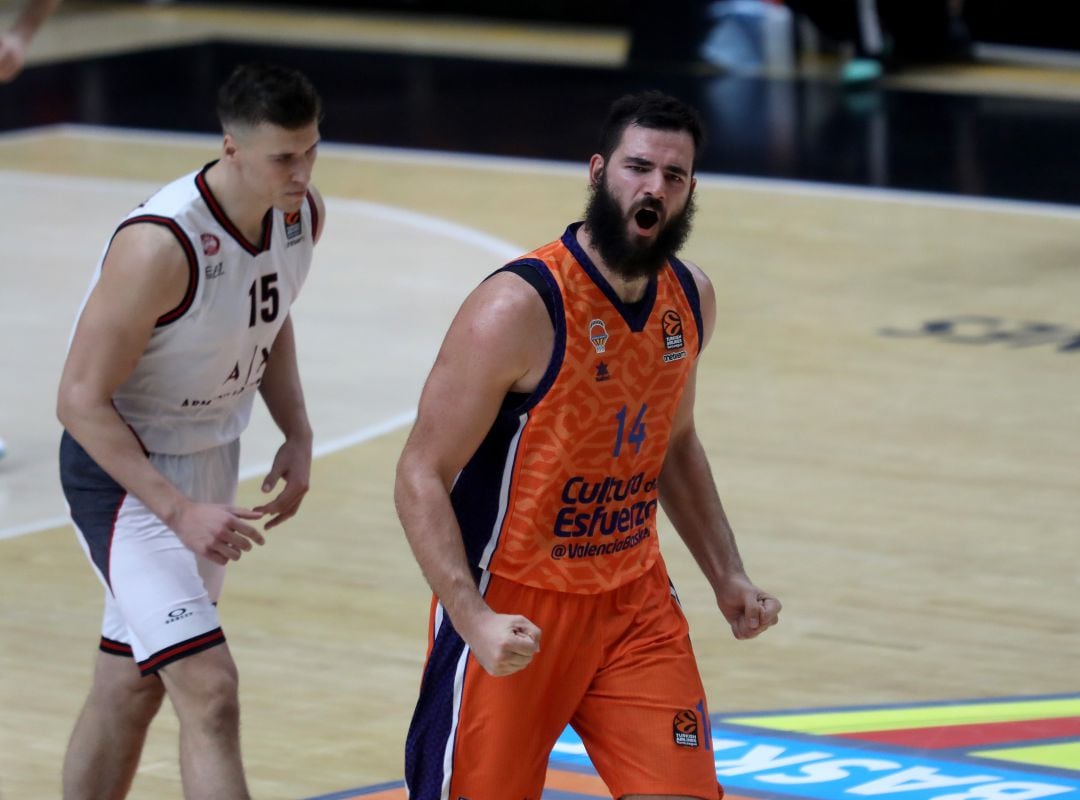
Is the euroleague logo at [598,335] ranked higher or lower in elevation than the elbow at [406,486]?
higher

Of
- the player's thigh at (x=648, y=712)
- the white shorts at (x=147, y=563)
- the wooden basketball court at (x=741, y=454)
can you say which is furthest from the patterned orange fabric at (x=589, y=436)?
the wooden basketball court at (x=741, y=454)

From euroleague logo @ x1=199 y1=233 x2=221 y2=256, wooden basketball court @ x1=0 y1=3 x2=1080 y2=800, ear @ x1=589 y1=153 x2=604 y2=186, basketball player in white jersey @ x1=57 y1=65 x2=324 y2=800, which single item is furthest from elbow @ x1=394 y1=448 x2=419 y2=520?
wooden basketball court @ x1=0 y1=3 x2=1080 y2=800

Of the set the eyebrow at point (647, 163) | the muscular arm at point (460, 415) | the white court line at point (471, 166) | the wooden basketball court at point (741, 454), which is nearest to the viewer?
the muscular arm at point (460, 415)

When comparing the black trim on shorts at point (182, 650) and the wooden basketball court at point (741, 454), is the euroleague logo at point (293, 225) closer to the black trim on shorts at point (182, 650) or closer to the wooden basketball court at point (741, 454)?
the black trim on shorts at point (182, 650)

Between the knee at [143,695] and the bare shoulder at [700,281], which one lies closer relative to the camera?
Answer: the bare shoulder at [700,281]

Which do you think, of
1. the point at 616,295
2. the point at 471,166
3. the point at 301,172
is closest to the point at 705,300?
the point at 616,295

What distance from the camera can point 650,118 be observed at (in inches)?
152

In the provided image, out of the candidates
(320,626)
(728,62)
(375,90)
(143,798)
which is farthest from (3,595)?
(728,62)

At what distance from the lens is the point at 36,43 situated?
68.9 ft

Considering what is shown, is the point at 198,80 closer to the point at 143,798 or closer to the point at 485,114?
the point at 485,114

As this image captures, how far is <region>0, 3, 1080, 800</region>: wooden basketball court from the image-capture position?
19.2 feet

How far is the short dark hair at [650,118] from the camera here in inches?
152

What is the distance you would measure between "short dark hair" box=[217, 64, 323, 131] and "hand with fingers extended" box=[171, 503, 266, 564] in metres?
0.78

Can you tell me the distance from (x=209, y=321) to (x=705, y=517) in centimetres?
109
